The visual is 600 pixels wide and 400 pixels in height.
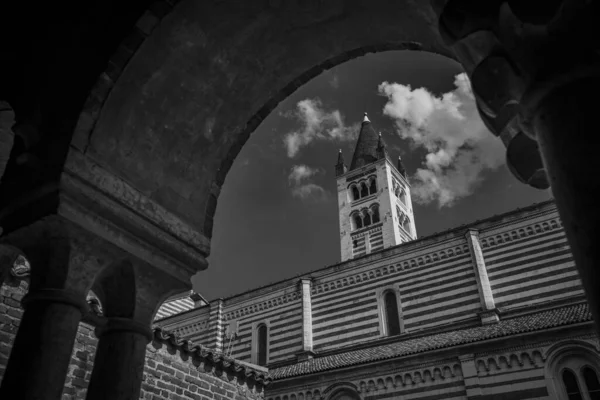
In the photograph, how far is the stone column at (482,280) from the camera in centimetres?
1808

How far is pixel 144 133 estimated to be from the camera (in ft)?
11.7

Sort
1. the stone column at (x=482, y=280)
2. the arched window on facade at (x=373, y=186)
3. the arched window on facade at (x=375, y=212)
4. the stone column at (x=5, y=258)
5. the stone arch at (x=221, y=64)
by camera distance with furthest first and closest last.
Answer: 1. the arched window on facade at (x=373, y=186)
2. the arched window on facade at (x=375, y=212)
3. the stone column at (x=482, y=280)
4. the stone column at (x=5, y=258)
5. the stone arch at (x=221, y=64)

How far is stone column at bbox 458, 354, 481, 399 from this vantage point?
13555mm

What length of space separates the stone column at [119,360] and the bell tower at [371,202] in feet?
102

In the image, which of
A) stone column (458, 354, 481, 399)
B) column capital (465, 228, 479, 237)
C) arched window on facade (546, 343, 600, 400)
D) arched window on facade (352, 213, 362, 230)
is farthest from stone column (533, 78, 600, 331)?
arched window on facade (352, 213, 362, 230)

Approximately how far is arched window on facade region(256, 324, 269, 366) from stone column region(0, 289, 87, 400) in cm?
2176

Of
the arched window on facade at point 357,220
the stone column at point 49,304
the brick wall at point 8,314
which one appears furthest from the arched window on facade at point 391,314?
the stone column at point 49,304

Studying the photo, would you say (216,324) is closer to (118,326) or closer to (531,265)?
(531,265)

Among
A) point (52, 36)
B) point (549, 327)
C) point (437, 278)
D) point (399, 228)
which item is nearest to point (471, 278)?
point (437, 278)

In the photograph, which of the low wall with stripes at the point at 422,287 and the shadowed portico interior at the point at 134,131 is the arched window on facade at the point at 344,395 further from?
the shadowed portico interior at the point at 134,131

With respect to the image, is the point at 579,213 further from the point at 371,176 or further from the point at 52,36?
the point at 371,176

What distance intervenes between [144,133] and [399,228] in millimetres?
33884

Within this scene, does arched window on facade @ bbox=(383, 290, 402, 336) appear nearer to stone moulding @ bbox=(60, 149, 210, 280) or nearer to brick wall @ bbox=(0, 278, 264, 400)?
brick wall @ bbox=(0, 278, 264, 400)

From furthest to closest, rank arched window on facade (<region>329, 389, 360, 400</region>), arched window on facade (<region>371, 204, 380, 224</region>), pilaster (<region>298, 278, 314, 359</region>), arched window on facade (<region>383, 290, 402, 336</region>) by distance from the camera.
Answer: arched window on facade (<region>371, 204, 380, 224</region>) < pilaster (<region>298, 278, 314, 359</region>) < arched window on facade (<region>383, 290, 402, 336</region>) < arched window on facade (<region>329, 389, 360, 400</region>)
